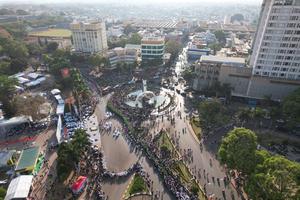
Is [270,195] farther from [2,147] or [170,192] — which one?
[2,147]

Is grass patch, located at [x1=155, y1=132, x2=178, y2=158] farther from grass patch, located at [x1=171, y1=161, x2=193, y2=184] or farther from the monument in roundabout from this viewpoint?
the monument in roundabout

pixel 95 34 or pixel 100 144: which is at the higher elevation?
pixel 95 34

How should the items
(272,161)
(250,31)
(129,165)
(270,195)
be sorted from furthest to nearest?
(250,31) → (129,165) → (272,161) → (270,195)

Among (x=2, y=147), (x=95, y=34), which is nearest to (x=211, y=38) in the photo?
(x=95, y=34)

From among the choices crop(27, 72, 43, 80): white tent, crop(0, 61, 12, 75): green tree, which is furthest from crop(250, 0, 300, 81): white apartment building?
A: crop(0, 61, 12, 75): green tree

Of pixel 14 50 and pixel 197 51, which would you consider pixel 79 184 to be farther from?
pixel 197 51

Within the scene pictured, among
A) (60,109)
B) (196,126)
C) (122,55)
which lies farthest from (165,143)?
(122,55)

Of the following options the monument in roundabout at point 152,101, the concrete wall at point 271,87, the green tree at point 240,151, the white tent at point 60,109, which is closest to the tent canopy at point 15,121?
the white tent at point 60,109
